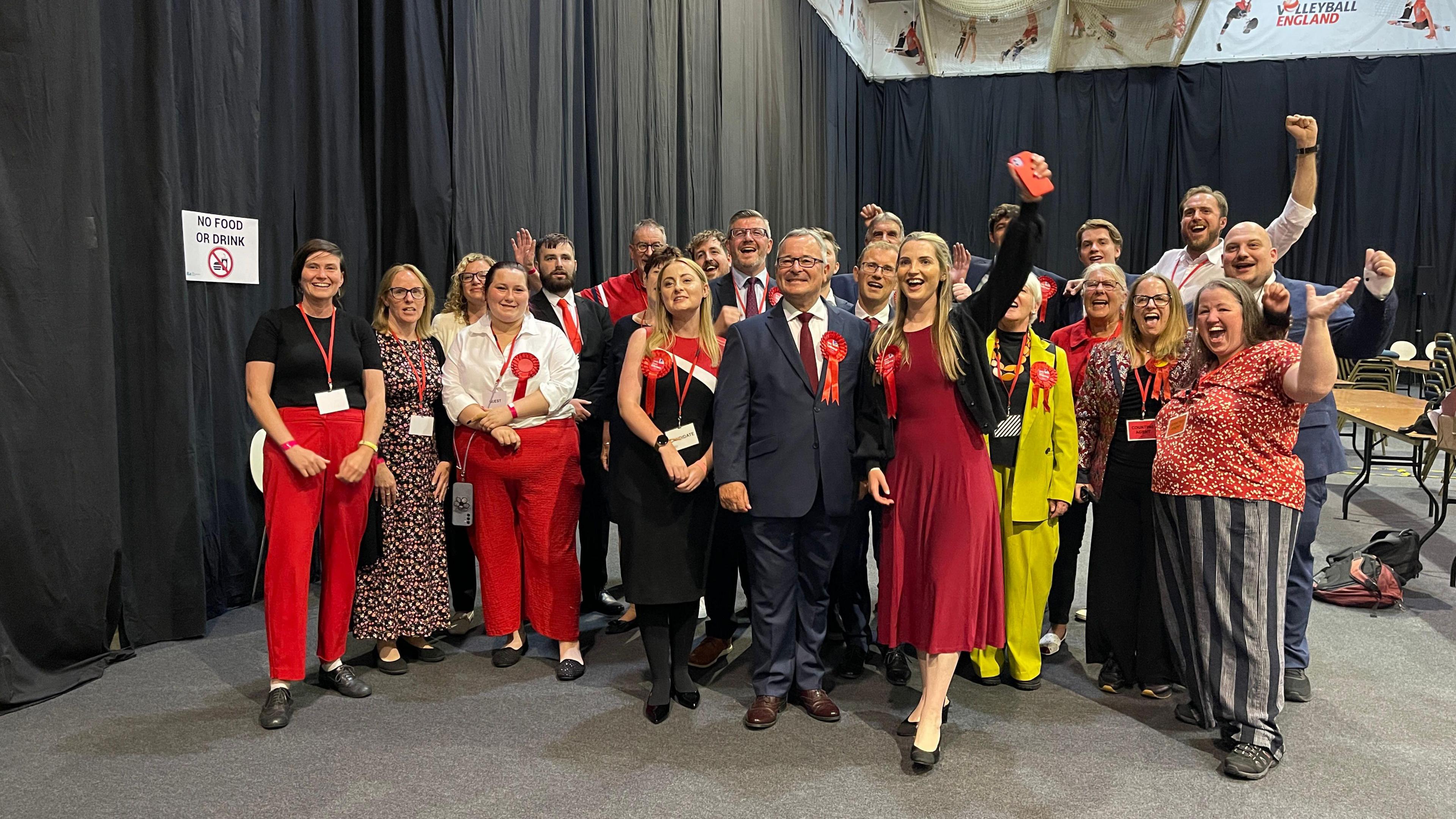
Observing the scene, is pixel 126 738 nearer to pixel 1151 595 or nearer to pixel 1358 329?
pixel 1151 595

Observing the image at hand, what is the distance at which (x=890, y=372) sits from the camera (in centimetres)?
272

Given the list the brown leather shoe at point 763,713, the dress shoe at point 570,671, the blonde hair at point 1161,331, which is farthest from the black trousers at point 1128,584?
the dress shoe at point 570,671

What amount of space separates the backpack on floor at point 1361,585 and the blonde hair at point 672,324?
307cm

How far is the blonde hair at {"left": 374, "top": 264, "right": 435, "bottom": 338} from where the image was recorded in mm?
3344

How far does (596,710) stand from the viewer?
118 inches

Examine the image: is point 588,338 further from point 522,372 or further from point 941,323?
point 941,323

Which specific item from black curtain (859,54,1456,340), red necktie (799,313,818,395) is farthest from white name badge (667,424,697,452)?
black curtain (859,54,1456,340)

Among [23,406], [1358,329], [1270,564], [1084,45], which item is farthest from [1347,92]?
[23,406]

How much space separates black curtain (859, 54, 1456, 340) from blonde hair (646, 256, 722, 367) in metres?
10.3

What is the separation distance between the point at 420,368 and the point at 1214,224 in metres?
2.97

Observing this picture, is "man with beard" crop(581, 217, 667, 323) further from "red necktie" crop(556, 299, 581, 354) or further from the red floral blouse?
the red floral blouse

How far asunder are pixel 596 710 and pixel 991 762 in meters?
1.20

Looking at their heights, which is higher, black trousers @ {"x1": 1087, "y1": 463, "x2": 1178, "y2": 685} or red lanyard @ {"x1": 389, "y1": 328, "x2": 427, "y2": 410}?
red lanyard @ {"x1": 389, "y1": 328, "x2": 427, "y2": 410}

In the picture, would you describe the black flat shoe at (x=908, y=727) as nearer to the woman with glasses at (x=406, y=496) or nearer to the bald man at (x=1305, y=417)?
the bald man at (x=1305, y=417)
